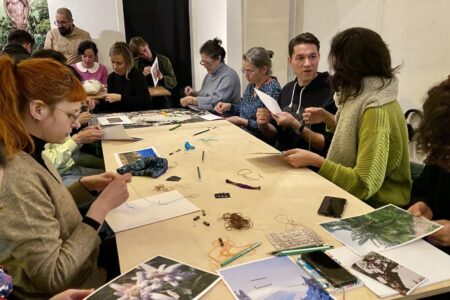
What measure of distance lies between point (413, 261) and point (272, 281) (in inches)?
15.9

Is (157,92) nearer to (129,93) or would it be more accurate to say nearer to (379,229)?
(129,93)

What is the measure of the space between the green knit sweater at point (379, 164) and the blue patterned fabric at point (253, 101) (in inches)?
53.3

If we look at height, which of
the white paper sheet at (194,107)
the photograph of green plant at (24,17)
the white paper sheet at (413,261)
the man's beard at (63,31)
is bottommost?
the white paper sheet at (194,107)

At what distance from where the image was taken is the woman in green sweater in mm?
1555

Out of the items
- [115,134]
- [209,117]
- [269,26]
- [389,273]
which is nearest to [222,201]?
[389,273]

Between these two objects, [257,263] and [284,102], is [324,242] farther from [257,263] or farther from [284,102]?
[284,102]

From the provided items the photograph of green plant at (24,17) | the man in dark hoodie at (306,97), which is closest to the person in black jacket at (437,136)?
the man in dark hoodie at (306,97)

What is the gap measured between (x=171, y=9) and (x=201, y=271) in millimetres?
5203

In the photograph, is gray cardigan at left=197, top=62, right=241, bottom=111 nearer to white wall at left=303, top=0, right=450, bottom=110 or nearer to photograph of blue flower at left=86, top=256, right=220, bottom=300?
white wall at left=303, top=0, right=450, bottom=110

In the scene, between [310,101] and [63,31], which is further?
[63,31]

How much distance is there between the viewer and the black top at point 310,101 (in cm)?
239

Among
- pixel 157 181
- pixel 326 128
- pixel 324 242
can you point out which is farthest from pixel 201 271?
pixel 326 128

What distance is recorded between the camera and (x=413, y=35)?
287 cm

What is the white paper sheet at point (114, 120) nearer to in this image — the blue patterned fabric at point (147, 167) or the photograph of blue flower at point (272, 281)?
the blue patterned fabric at point (147, 167)
